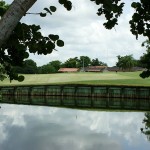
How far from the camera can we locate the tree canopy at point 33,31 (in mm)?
3414

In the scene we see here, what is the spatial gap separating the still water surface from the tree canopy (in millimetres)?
25230

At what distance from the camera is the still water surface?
104 feet

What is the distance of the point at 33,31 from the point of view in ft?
15.3

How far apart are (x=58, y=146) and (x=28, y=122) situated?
15347mm

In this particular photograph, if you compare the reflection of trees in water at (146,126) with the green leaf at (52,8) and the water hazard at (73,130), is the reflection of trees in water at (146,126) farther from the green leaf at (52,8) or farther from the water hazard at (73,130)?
the green leaf at (52,8)

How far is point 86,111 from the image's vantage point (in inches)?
2281

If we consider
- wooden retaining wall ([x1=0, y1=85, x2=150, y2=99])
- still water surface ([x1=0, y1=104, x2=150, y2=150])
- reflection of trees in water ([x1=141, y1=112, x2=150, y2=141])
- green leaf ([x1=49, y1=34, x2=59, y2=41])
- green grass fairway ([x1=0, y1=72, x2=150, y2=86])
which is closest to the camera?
green leaf ([x1=49, y1=34, x2=59, y2=41])

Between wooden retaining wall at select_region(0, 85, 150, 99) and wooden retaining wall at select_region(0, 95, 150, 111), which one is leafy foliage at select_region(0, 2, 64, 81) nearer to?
wooden retaining wall at select_region(0, 95, 150, 111)

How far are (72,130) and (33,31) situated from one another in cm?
3601

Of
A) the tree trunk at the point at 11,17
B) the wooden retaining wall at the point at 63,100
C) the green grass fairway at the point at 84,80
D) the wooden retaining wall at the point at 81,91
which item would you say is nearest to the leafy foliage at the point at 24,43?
the tree trunk at the point at 11,17

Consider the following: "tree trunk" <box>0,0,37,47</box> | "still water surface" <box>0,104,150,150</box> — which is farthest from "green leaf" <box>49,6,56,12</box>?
"still water surface" <box>0,104,150,150</box>

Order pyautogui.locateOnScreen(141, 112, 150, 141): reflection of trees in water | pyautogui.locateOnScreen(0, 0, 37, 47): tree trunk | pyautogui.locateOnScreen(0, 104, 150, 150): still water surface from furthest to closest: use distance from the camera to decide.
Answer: pyautogui.locateOnScreen(141, 112, 150, 141): reflection of trees in water < pyautogui.locateOnScreen(0, 104, 150, 150): still water surface < pyautogui.locateOnScreen(0, 0, 37, 47): tree trunk

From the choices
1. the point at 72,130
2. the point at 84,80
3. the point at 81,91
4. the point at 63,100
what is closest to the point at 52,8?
the point at 72,130

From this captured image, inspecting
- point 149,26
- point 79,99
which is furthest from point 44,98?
point 149,26
